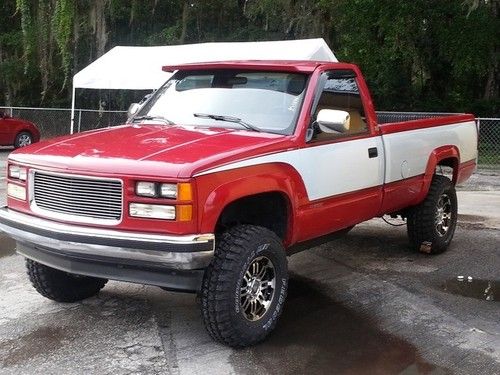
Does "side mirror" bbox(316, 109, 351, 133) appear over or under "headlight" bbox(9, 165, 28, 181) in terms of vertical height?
over

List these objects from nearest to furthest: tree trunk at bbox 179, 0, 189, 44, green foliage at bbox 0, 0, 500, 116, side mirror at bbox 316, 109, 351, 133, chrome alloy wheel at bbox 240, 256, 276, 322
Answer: chrome alloy wheel at bbox 240, 256, 276, 322
side mirror at bbox 316, 109, 351, 133
green foliage at bbox 0, 0, 500, 116
tree trunk at bbox 179, 0, 189, 44

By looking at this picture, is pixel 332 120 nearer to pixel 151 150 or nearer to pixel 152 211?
pixel 151 150

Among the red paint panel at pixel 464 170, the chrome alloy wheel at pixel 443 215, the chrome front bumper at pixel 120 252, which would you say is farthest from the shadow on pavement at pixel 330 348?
the red paint panel at pixel 464 170

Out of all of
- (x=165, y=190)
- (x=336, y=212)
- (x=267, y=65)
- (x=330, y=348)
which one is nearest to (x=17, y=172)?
(x=165, y=190)

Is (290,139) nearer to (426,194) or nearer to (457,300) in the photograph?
(457,300)

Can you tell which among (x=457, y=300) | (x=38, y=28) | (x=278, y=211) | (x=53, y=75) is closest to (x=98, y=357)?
(x=278, y=211)

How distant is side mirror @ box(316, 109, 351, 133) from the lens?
500cm

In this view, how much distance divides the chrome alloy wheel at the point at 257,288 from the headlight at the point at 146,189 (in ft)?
2.81

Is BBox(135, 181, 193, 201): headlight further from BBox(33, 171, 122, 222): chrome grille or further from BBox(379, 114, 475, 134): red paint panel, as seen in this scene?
BBox(379, 114, 475, 134): red paint panel

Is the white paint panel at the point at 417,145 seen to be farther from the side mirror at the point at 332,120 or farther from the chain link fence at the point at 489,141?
the chain link fence at the point at 489,141

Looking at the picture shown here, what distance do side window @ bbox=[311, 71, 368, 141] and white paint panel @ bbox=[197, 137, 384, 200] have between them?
10 centimetres

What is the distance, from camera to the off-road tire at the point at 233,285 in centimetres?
433

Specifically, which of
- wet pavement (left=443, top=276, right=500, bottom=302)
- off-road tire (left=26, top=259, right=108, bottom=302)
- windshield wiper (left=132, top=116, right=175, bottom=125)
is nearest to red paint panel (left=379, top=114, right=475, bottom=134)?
wet pavement (left=443, top=276, right=500, bottom=302)

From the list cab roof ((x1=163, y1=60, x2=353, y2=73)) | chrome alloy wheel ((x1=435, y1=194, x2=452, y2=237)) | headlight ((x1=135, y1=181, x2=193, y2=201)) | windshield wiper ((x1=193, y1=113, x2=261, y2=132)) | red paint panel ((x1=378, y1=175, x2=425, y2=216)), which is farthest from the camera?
chrome alloy wheel ((x1=435, y1=194, x2=452, y2=237))
